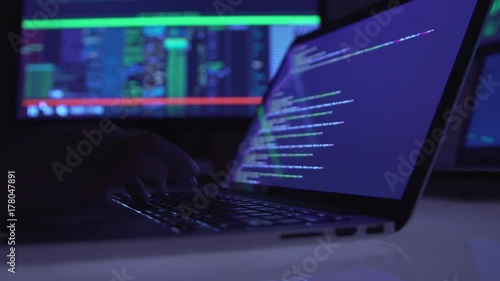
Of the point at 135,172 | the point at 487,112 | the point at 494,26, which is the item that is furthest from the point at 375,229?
the point at 494,26

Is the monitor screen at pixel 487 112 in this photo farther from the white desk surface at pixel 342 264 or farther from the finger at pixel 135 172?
the finger at pixel 135 172

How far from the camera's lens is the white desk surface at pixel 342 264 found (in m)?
0.31

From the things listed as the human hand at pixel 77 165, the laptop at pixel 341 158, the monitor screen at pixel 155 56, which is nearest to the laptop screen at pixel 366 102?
the laptop at pixel 341 158

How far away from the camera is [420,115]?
448 millimetres

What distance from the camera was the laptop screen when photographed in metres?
0.45

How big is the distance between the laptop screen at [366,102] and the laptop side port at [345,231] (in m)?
0.07

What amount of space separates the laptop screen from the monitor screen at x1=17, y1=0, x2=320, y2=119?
0.31 metres

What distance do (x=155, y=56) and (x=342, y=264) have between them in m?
0.84

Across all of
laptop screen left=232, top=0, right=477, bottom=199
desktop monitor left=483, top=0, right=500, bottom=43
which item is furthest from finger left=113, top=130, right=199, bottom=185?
desktop monitor left=483, top=0, right=500, bottom=43

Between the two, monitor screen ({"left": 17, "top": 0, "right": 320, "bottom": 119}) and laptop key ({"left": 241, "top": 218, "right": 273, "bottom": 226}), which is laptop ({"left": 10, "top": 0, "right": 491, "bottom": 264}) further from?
monitor screen ({"left": 17, "top": 0, "right": 320, "bottom": 119})

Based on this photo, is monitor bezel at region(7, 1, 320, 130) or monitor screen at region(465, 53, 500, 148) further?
monitor bezel at region(7, 1, 320, 130)

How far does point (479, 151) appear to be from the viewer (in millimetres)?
926

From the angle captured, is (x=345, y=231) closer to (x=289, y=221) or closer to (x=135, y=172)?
(x=289, y=221)

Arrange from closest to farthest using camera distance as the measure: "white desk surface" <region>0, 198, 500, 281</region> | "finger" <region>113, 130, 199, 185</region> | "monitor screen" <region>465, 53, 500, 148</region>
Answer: "white desk surface" <region>0, 198, 500, 281</region>
"finger" <region>113, 130, 199, 185</region>
"monitor screen" <region>465, 53, 500, 148</region>
